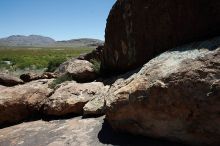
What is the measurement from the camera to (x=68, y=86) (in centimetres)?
996

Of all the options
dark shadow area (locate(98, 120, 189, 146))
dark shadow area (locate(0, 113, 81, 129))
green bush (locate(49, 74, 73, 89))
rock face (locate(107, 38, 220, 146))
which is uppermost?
rock face (locate(107, 38, 220, 146))

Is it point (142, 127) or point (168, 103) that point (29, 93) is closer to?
point (142, 127)

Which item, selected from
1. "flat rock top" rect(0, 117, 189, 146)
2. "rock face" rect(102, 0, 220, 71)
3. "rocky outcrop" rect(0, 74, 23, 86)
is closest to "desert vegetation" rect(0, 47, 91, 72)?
"rocky outcrop" rect(0, 74, 23, 86)

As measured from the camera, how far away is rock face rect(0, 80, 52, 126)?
9444mm

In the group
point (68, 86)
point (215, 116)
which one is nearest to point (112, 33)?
point (68, 86)

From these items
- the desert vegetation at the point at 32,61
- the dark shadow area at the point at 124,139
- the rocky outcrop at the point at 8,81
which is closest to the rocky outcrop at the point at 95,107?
the dark shadow area at the point at 124,139

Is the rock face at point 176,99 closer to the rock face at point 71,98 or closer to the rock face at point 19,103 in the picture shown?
the rock face at point 71,98

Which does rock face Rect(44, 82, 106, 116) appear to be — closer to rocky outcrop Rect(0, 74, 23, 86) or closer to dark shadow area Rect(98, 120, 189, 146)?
dark shadow area Rect(98, 120, 189, 146)

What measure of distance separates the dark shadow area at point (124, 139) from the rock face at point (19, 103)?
318cm

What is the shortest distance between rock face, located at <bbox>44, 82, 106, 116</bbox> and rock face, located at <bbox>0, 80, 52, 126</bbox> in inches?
19.4

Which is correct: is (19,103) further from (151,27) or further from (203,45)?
(203,45)

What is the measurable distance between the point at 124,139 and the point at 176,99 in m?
1.50

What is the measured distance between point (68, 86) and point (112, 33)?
209cm

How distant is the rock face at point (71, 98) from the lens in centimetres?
899
